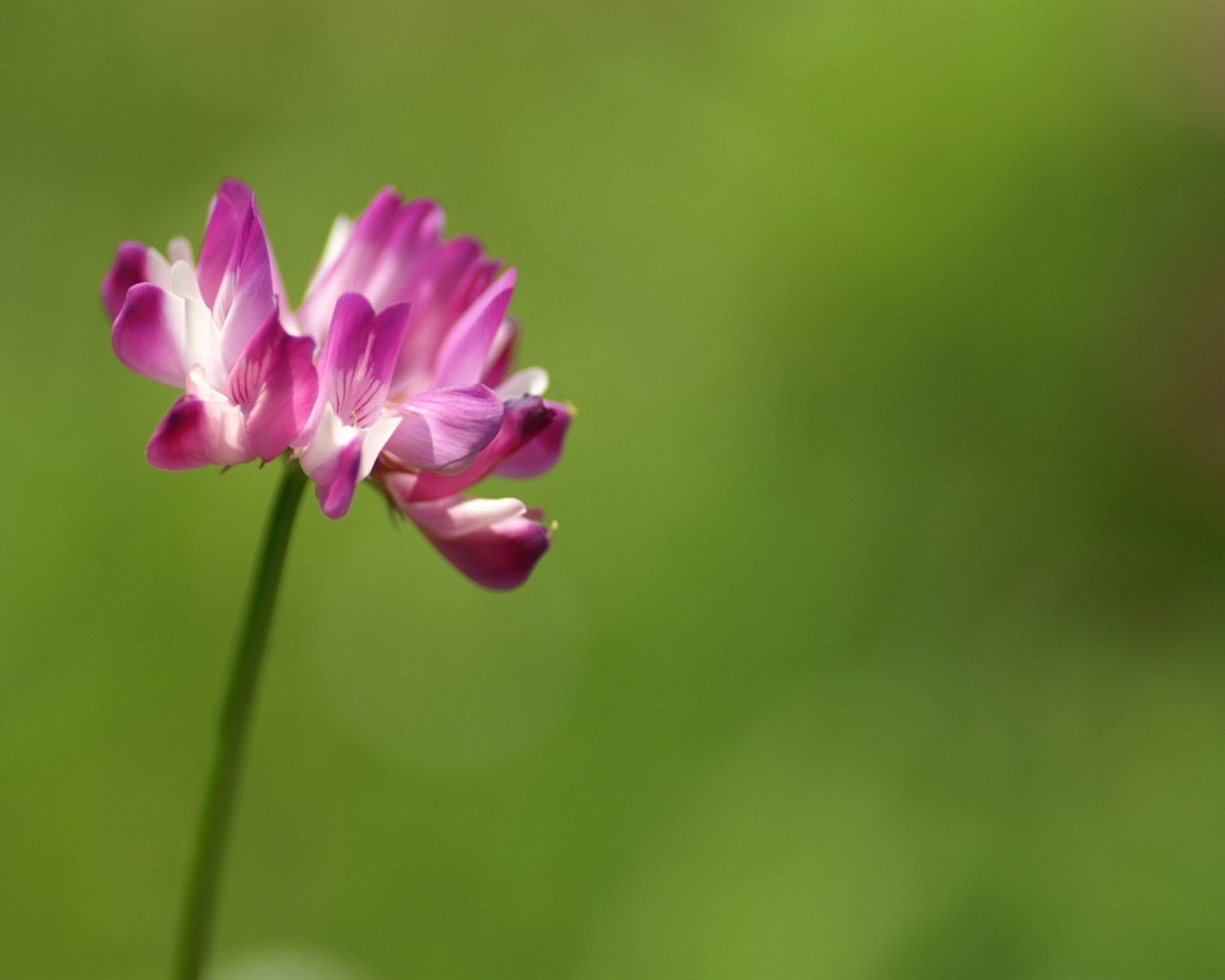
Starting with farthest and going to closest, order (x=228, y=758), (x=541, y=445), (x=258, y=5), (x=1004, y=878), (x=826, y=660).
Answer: (x=258, y=5), (x=826, y=660), (x=1004, y=878), (x=541, y=445), (x=228, y=758)

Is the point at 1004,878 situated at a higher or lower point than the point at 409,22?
lower

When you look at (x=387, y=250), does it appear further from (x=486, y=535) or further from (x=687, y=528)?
(x=687, y=528)

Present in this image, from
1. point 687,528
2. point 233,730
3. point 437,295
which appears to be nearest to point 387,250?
point 437,295

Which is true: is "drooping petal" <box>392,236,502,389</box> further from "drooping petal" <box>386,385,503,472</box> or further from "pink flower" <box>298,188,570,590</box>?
"drooping petal" <box>386,385,503,472</box>

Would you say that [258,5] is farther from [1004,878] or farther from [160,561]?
[1004,878]

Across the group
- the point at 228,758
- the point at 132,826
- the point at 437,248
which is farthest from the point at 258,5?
the point at 228,758
